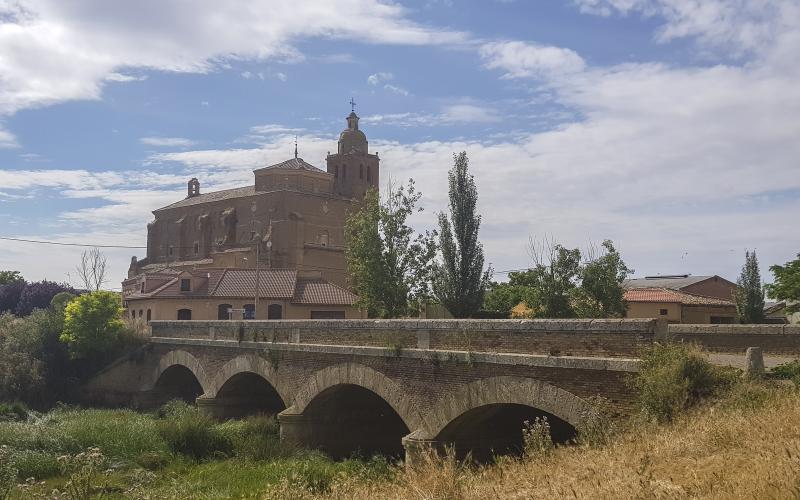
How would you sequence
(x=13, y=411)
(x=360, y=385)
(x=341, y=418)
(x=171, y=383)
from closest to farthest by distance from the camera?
(x=360, y=385), (x=341, y=418), (x=13, y=411), (x=171, y=383)

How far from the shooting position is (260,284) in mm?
42312

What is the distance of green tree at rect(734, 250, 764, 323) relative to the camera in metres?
34.6

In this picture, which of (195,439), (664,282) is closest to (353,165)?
(664,282)

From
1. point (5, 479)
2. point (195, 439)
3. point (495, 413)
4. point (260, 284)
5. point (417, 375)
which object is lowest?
point (195, 439)

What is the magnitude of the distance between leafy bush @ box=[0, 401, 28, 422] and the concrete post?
2598cm

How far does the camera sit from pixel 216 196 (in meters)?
64.1

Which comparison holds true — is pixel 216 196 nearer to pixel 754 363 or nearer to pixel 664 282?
pixel 664 282

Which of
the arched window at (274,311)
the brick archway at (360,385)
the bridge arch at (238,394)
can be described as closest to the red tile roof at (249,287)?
the arched window at (274,311)

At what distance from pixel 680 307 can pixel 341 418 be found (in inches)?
843

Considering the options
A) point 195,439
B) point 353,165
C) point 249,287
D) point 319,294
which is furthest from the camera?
point 353,165

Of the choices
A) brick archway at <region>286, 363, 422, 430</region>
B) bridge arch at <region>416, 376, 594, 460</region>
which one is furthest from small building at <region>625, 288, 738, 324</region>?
bridge arch at <region>416, 376, 594, 460</region>

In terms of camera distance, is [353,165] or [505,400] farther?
[353,165]

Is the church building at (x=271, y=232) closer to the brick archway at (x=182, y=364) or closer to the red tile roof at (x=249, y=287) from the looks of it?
the red tile roof at (x=249, y=287)

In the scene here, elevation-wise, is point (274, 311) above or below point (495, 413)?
above
